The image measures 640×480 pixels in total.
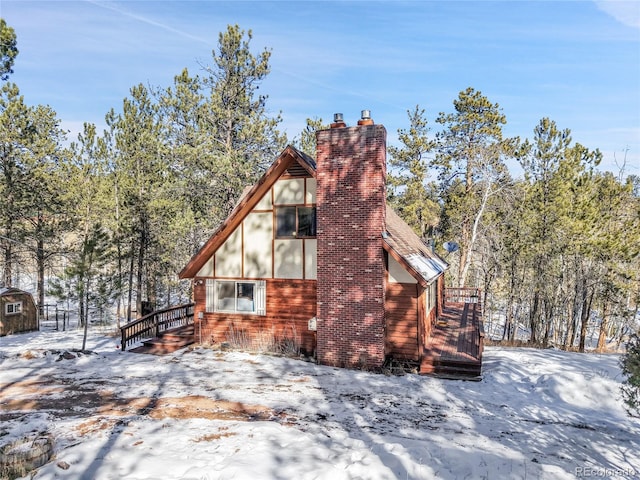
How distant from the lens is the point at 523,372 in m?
12.3

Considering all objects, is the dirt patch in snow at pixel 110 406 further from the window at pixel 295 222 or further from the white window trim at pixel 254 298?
the window at pixel 295 222

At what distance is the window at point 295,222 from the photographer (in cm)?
1384

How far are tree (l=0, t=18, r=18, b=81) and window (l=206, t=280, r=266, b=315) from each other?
377 inches

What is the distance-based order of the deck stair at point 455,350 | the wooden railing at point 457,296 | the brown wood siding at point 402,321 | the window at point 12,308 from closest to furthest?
1. the deck stair at point 455,350
2. the brown wood siding at point 402,321
3. the window at point 12,308
4. the wooden railing at point 457,296

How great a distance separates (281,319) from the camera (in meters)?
14.1

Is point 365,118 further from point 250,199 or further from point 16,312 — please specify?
point 16,312

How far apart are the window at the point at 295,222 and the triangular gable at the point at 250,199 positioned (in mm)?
985

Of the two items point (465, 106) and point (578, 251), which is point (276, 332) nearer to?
point (578, 251)

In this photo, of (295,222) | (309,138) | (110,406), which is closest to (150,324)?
(295,222)

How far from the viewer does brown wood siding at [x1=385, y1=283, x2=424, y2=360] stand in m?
12.6

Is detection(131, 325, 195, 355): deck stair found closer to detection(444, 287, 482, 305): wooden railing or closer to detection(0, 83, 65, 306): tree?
detection(0, 83, 65, 306): tree

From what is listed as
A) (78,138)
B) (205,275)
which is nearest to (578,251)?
(205,275)

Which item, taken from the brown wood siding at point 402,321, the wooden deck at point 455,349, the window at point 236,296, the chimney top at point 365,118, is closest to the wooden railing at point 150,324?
the window at point 236,296

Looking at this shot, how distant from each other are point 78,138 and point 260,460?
25.8 meters
